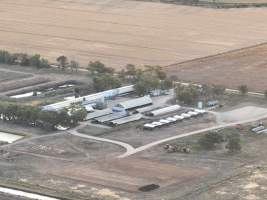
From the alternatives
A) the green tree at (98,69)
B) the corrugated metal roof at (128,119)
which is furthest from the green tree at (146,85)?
the corrugated metal roof at (128,119)

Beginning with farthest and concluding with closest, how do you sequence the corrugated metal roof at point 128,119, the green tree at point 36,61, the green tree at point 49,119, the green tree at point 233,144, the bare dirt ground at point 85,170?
the green tree at point 36,61 < the corrugated metal roof at point 128,119 < the green tree at point 49,119 < the green tree at point 233,144 < the bare dirt ground at point 85,170

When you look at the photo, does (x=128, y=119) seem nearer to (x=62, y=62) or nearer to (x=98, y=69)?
(x=98, y=69)

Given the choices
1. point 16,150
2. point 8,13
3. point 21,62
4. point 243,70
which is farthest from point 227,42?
point 16,150

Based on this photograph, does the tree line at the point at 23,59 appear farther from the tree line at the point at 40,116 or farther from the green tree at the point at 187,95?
the tree line at the point at 40,116

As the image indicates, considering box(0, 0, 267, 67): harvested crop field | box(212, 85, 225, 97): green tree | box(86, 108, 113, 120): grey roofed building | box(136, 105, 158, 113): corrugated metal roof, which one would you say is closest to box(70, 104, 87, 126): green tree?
box(86, 108, 113, 120): grey roofed building

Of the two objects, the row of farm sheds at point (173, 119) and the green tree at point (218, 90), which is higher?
the green tree at point (218, 90)

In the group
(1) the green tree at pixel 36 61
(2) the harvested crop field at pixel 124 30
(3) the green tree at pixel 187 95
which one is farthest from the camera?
(2) the harvested crop field at pixel 124 30

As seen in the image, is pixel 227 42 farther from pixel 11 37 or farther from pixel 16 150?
pixel 16 150
